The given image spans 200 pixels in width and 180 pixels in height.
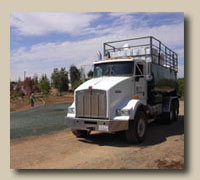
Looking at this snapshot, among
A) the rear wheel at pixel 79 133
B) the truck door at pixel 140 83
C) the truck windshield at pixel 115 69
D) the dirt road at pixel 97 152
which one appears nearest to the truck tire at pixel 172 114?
the dirt road at pixel 97 152

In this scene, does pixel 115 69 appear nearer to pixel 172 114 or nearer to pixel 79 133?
pixel 79 133

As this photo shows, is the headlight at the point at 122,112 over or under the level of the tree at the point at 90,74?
under

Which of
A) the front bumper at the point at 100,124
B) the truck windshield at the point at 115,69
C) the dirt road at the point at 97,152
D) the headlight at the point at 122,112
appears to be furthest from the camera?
the truck windshield at the point at 115,69

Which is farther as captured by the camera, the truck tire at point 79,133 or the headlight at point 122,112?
the truck tire at point 79,133

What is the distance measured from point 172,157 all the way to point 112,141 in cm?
225

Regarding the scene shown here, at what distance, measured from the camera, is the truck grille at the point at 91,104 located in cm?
713

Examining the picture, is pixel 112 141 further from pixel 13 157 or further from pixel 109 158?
pixel 13 157

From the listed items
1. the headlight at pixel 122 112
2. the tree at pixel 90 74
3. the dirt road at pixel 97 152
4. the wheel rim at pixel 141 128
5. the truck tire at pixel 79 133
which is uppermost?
the tree at pixel 90 74

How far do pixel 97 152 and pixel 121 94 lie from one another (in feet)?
6.65

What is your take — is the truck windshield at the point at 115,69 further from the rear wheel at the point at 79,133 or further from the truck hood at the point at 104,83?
the rear wheel at the point at 79,133

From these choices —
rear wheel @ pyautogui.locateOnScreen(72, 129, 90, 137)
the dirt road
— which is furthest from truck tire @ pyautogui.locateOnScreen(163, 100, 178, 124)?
rear wheel @ pyautogui.locateOnScreen(72, 129, 90, 137)

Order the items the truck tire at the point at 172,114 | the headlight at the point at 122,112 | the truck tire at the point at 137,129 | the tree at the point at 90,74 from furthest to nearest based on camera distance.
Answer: the truck tire at the point at 172,114, the tree at the point at 90,74, the truck tire at the point at 137,129, the headlight at the point at 122,112

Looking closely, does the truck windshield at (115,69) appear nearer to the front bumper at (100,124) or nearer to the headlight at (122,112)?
the headlight at (122,112)

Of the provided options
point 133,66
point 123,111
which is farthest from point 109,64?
point 123,111
